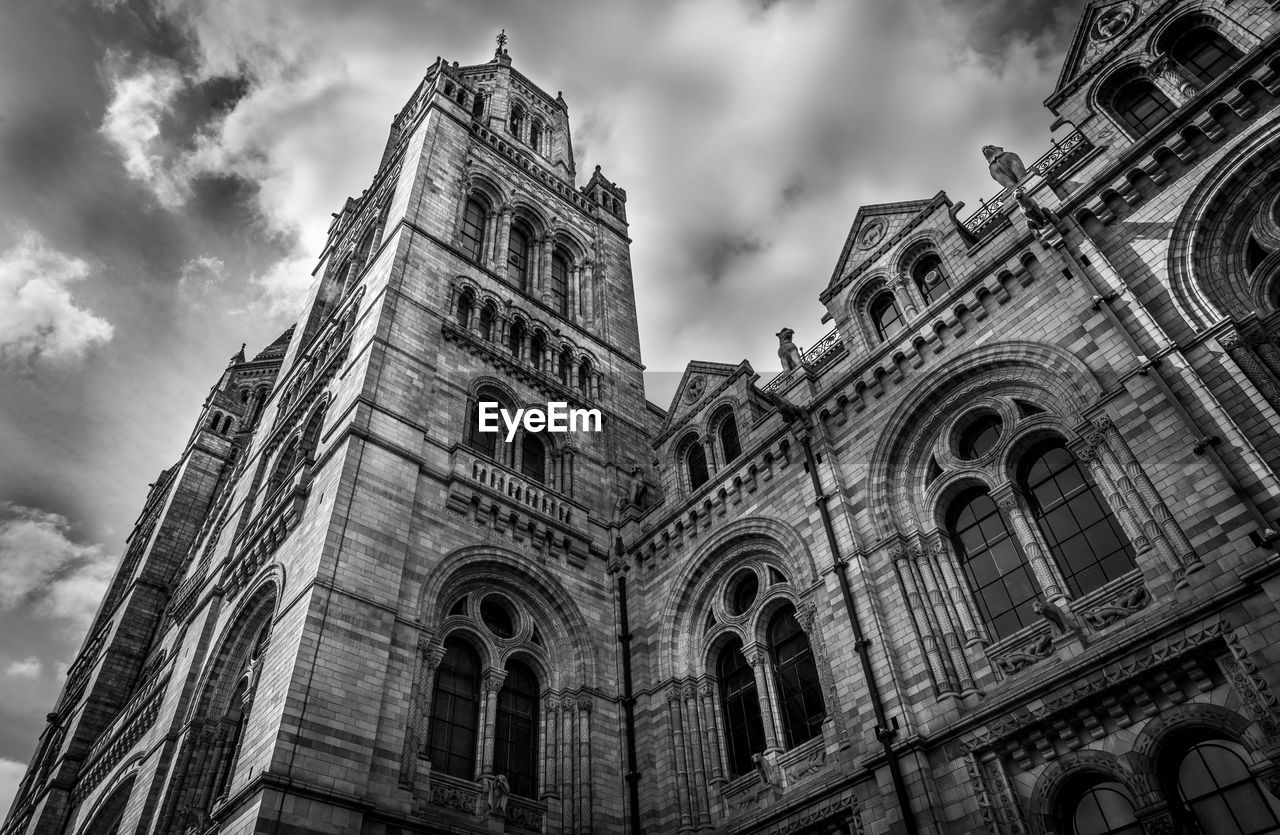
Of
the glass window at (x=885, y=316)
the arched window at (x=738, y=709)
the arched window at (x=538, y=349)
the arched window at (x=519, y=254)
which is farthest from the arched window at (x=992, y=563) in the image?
the arched window at (x=519, y=254)

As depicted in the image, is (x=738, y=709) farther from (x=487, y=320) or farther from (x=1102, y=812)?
(x=487, y=320)

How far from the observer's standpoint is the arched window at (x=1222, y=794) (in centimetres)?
1077

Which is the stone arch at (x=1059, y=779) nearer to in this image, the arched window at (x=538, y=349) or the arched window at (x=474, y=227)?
the arched window at (x=538, y=349)

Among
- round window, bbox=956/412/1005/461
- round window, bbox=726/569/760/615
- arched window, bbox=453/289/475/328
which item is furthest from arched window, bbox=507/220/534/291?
round window, bbox=956/412/1005/461

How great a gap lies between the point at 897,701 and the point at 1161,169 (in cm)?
1008

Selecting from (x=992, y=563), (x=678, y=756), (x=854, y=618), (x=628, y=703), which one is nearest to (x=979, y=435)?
(x=992, y=563)

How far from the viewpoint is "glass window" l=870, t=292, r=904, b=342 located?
20003mm

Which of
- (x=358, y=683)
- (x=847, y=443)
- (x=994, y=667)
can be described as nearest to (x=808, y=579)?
(x=847, y=443)

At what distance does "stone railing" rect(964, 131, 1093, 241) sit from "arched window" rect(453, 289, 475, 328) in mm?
13485

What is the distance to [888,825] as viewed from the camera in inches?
541

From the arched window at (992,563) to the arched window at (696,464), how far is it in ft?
25.5

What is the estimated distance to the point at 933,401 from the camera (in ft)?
57.8

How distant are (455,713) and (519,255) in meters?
17.6

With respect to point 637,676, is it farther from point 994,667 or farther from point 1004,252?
point 1004,252
